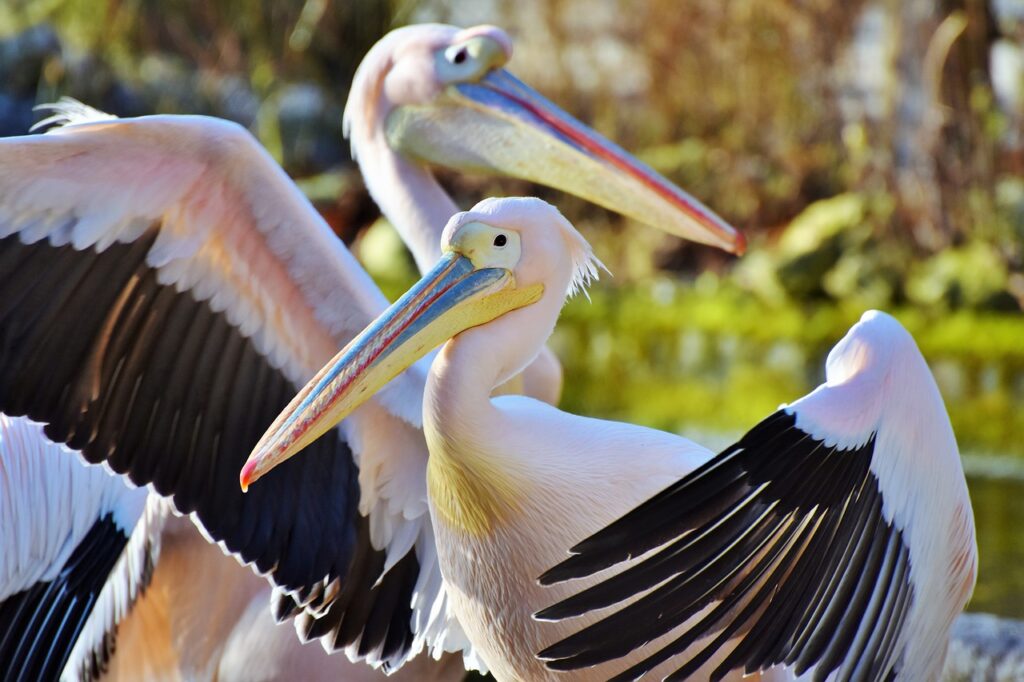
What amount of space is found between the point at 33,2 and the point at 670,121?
19.9ft

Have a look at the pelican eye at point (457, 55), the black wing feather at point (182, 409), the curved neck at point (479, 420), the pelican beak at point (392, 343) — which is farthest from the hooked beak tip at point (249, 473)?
the pelican eye at point (457, 55)

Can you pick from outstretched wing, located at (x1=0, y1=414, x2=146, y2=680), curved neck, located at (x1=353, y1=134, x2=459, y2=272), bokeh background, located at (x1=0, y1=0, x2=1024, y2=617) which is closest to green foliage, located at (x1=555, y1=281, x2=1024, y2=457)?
bokeh background, located at (x1=0, y1=0, x2=1024, y2=617)

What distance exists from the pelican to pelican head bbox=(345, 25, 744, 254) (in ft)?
3.40

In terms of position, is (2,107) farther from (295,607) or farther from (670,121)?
(295,607)

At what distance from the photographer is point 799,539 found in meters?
2.53

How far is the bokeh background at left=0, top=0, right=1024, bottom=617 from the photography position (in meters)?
7.64

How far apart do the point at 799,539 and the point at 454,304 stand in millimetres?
764

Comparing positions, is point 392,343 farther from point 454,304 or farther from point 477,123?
point 477,123

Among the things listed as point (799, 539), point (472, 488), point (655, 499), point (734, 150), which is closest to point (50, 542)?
point (472, 488)

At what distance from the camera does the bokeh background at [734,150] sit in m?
7.64

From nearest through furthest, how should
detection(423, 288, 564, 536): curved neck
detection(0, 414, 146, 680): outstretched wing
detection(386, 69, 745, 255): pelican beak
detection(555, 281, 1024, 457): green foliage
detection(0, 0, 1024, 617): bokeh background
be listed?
detection(423, 288, 564, 536): curved neck < detection(0, 414, 146, 680): outstretched wing < detection(386, 69, 745, 255): pelican beak < detection(555, 281, 1024, 457): green foliage < detection(0, 0, 1024, 617): bokeh background

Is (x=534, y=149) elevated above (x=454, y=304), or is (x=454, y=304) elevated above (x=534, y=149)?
(x=534, y=149)

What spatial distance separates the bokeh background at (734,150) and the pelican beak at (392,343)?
3.01 meters

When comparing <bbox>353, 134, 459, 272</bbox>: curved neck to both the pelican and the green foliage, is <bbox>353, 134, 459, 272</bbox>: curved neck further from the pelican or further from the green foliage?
the green foliage
